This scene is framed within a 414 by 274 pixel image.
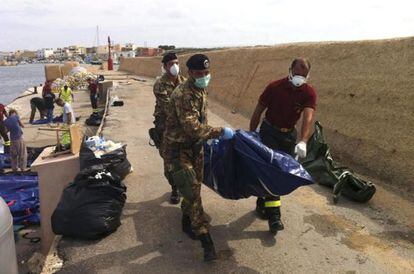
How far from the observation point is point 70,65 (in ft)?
147

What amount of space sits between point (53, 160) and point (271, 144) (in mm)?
3340

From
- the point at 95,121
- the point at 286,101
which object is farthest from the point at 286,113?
the point at 95,121

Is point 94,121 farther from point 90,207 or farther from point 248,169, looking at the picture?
point 248,169

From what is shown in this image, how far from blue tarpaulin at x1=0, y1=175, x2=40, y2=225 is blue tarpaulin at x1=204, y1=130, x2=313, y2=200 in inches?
168

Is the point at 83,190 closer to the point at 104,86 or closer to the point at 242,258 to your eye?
the point at 242,258

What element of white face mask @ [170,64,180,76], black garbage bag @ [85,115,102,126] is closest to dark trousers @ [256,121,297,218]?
white face mask @ [170,64,180,76]

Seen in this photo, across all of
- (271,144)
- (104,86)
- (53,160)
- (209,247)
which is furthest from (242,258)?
(104,86)

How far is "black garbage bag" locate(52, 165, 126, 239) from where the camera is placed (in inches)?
181

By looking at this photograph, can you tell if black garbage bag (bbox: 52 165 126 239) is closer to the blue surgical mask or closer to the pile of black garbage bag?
the pile of black garbage bag

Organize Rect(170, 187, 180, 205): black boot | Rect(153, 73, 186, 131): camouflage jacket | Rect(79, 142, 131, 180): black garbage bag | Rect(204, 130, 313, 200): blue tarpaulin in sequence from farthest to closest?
Rect(79, 142, 131, 180): black garbage bag
Rect(170, 187, 180, 205): black boot
Rect(153, 73, 186, 131): camouflage jacket
Rect(204, 130, 313, 200): blue tarpaulin

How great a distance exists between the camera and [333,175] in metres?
6.40

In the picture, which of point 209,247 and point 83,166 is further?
point 83,166

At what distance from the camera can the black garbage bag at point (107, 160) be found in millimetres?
5895

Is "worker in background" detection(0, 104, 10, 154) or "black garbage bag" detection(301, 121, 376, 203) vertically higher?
"black garbage bag" detection(301, 121, 376, 203)
